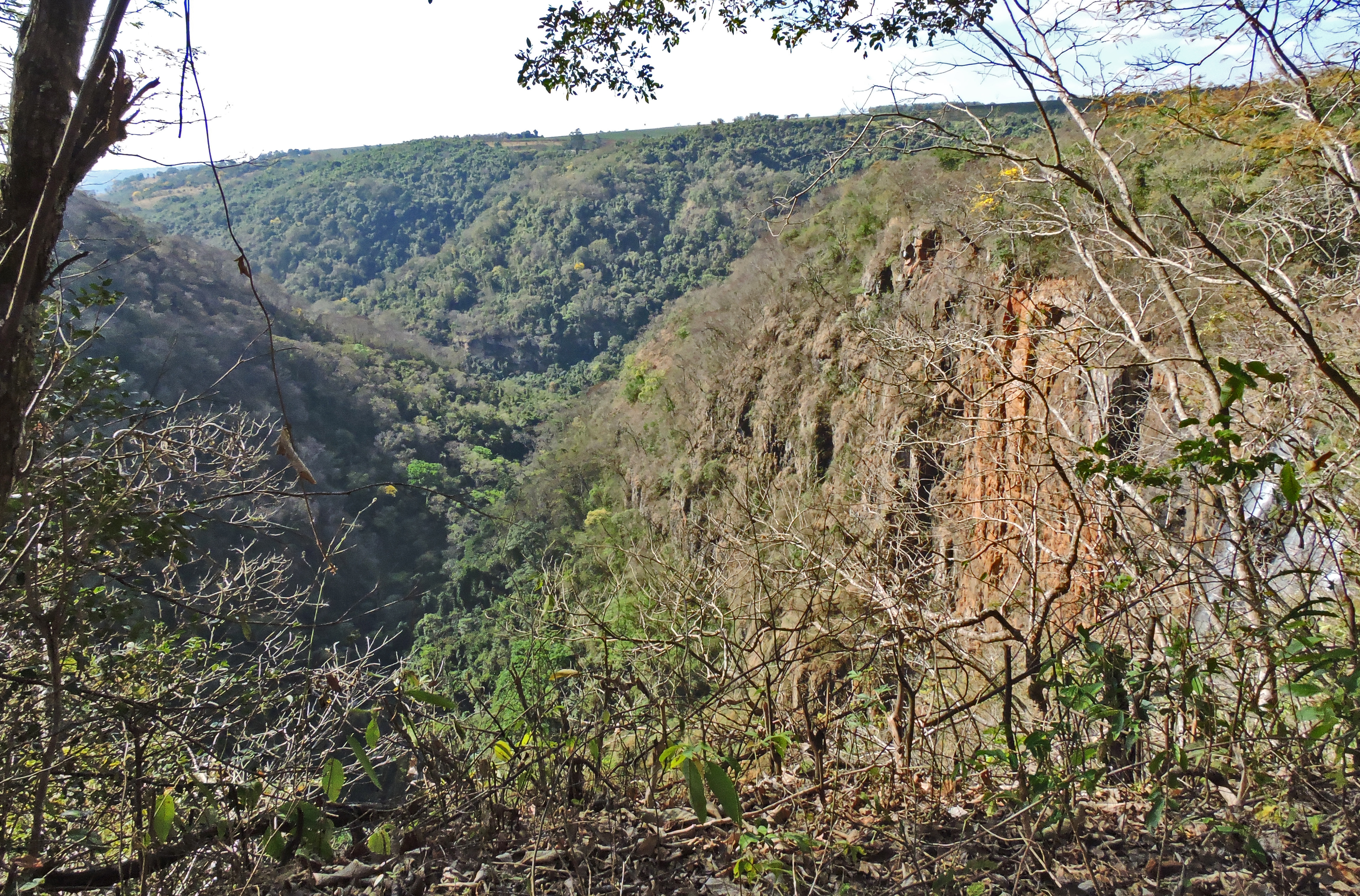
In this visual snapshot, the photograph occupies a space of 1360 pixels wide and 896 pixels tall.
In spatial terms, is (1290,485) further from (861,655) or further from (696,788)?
(861,655)

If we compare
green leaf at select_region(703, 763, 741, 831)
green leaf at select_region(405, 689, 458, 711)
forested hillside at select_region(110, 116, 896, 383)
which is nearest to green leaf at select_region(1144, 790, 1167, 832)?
green leaf at select_region(703, 763, 741, 831)

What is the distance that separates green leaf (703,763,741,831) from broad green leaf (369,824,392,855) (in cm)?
75

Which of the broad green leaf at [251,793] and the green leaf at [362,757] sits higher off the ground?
the green leaf at [362,757]

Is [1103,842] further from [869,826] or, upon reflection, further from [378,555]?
[378,555]

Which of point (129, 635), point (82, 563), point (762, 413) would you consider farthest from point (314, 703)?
point (762, 413)

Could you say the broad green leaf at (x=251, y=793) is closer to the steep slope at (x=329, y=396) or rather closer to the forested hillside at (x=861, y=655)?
the forested hillside at (x=861, y=655)

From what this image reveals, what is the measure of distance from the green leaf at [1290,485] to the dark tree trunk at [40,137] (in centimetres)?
229

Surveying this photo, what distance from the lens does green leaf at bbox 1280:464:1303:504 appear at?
55.0 inches

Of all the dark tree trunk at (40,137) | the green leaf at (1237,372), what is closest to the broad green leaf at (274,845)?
the dark tree trunk at (40,137)

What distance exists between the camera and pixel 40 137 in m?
1.38

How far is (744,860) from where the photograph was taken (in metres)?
1.57

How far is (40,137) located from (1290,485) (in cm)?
249

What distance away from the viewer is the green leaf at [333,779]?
1.49 metres

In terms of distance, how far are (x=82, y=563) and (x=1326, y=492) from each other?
4.17 metres
